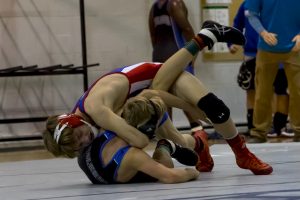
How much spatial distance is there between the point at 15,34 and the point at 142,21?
1.23 meters

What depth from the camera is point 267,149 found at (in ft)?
15.0

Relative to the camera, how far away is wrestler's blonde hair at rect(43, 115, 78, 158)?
3.12 m

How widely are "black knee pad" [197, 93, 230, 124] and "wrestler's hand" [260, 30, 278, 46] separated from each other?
6.02 feet

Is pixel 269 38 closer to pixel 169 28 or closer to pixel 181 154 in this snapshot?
pixel 169 28

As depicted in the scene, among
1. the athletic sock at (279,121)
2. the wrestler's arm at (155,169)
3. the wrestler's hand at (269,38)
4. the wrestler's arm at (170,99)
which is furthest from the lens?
the athletic sock at (279,121)

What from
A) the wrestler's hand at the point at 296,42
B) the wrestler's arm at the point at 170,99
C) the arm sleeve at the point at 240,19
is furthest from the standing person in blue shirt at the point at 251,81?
the wrestler's arm at the point at 170,99

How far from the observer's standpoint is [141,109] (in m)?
3.10

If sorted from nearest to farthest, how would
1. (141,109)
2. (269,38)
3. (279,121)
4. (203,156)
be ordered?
(141,109) < (203,156) < (269,38) < (279,121)

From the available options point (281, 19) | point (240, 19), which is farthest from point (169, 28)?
point (281, 19)

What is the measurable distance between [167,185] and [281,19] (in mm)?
2524

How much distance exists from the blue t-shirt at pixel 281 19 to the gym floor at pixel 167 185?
1122 millimetres

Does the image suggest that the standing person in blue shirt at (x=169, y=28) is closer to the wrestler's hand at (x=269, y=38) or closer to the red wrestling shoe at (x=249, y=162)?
the wrestler's hand at (x=269, y=38)

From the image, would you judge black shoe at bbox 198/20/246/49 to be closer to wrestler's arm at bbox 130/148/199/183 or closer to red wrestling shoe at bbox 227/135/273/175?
red wrestling shoe at bbox 227/135/273/175

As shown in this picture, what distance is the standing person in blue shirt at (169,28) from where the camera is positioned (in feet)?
18.9
